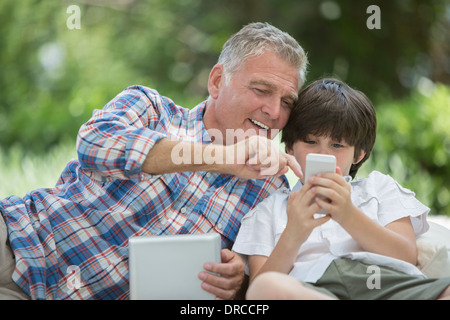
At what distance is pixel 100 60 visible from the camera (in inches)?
467

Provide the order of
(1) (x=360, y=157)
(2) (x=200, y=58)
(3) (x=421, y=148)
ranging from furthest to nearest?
(2) (x=200, y=58)
(3) (x=421, y=148)
(1) (x=360, y=157)

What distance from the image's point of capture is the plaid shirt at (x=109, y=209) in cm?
229

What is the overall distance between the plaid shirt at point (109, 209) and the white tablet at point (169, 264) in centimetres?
30

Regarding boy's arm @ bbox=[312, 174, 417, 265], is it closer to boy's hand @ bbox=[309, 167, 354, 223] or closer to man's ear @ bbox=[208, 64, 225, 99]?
boy's hand @ bbox=[309, 167, 354, 223]

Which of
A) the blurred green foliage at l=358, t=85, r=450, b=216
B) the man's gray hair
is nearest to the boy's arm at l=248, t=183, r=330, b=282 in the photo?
the man's gray hair

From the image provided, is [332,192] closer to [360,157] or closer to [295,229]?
[295,229]

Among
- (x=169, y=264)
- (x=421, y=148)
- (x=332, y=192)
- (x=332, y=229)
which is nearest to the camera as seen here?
(x=332, y=192)

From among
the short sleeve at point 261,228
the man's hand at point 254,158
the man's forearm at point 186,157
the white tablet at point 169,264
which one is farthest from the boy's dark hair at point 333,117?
the white tablet at point 169,264

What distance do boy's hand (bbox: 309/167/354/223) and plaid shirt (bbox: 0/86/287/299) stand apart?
1.95ft

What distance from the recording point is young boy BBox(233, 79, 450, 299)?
78.7 inches

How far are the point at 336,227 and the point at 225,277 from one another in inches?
19.0

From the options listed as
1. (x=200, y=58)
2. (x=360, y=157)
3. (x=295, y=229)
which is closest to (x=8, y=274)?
(x=295, y=229)

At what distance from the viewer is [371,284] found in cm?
203
